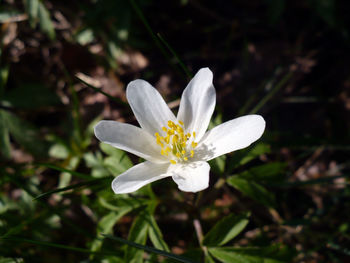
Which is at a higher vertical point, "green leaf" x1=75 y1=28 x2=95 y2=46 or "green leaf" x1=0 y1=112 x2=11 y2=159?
"green leaf" x1=75 y1=28 x2=95 y2=46

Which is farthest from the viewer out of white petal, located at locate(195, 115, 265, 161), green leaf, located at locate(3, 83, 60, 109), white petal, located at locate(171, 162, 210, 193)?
green leaf, located at locate(3, 83, 60, 109)

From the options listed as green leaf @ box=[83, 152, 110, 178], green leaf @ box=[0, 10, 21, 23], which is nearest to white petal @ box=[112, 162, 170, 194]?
green leaf @ box=[83, 152, 110, 178]

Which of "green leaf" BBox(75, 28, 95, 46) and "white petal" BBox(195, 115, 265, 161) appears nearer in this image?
"white petal" BBox(195, 115, 265, 161)

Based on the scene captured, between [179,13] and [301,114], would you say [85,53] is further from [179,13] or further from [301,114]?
[301,114]

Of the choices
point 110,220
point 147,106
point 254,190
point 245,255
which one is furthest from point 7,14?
point 245,255

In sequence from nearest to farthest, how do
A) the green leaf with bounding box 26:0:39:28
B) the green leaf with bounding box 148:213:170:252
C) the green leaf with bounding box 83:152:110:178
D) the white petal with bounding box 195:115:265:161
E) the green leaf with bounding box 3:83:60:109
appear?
the white petal with bounding box 195:115:265:161, the green leaf with bounding box 148:213:170:252, the green leaf with bounding box 83:152:110:178, the green leaf with bounding box 26:0:39:28, the green leaf with bounding box 3:83:60:109

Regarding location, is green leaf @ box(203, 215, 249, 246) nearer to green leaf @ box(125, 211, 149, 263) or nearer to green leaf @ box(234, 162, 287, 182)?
green leaf @ box(234, 162, 287, 182)

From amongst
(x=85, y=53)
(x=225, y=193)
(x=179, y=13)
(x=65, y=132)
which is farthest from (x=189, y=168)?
(x=85, y=53)

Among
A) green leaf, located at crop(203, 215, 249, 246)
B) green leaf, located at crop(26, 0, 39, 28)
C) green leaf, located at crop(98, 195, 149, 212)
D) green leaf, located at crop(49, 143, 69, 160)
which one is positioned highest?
green leaf, located at crop(26, 0, 39, 28)
